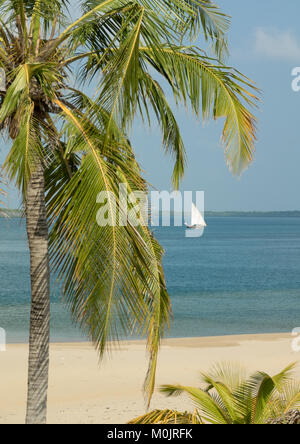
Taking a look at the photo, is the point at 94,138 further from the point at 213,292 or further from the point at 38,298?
the point at 213,292

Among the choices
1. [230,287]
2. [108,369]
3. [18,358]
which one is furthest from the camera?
[230,287]

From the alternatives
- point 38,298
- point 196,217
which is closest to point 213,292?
point 38,298

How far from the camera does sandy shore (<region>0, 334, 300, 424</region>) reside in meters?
11.5

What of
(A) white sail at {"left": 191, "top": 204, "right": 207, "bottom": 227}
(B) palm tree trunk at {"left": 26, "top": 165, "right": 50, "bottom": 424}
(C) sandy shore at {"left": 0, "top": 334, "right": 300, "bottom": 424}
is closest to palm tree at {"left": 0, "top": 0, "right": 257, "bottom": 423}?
(B) palm tree trunk at {"left": 26, "top": 165, "right": 50, "bottom": 424}

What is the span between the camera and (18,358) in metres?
17.2

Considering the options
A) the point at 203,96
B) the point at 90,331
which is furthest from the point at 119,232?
the point at 203,96

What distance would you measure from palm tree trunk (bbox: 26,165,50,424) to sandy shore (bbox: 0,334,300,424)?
172 inches

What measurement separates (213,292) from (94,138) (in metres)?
42.6

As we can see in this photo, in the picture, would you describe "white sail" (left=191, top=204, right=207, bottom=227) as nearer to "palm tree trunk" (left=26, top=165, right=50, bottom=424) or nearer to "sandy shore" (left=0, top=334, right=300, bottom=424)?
"sandy shore" (left=0, top=334, right=300, bottom=424)

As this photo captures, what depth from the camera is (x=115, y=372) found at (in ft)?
49.4

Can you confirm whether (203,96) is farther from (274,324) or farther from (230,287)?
(230,287)

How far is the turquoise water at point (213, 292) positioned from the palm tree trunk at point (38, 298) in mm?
318
